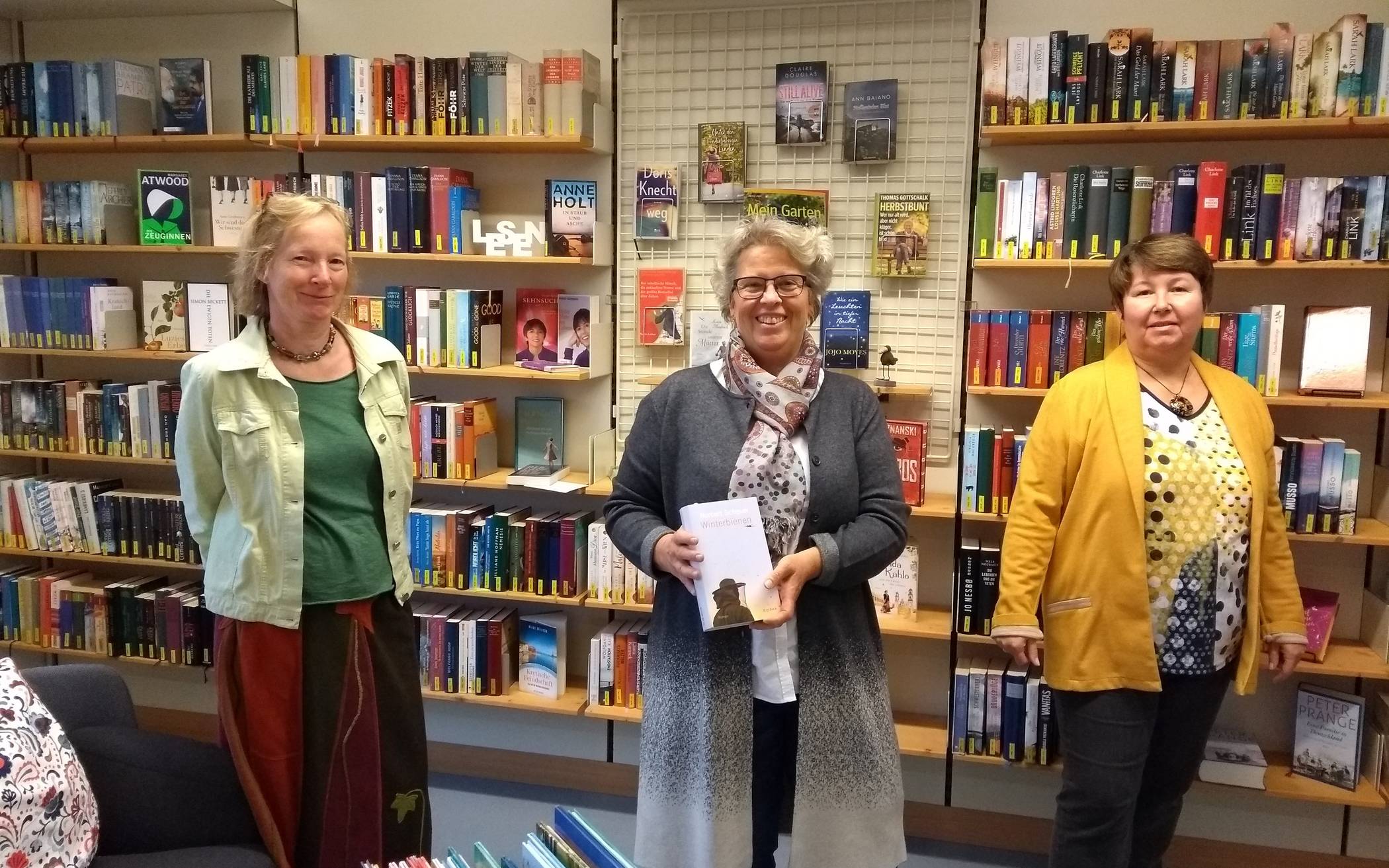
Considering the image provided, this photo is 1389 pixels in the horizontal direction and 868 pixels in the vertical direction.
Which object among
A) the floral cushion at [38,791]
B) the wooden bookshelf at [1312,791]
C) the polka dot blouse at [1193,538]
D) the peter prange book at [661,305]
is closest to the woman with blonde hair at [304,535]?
the floral cushion at [38,791]

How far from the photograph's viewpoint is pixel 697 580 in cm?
172

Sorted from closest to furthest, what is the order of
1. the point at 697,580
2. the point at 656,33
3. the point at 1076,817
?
the point at 697,580 < the point at 1076,817 < the point at 656,33

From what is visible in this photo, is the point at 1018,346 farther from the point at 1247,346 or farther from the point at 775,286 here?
the point at 775,286

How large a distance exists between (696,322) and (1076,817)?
5.80ft

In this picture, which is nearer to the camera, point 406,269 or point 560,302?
point 560,302

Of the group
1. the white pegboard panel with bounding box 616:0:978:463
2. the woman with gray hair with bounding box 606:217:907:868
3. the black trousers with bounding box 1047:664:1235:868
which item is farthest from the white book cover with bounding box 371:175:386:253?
the black trousers with bounding box 1047:664:1235:868

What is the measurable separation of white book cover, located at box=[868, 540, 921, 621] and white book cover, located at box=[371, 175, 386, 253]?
6.14ft

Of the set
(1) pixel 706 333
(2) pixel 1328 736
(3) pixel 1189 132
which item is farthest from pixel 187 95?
(2) pixel 1328 736

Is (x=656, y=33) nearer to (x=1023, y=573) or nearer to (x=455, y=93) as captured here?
(x=455, y=93)

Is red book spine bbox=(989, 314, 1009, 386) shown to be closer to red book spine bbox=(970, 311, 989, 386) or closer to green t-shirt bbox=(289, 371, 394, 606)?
red book spine bbox=(970, 311, 989, 386)

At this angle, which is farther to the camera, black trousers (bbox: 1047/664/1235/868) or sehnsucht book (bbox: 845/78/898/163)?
sehnsucht book (bbox: 845/78/898/163)

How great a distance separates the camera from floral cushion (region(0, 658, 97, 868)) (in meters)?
1.77

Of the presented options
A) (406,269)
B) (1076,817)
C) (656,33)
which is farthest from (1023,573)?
(406,269)

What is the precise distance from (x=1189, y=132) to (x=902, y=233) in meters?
0.80
